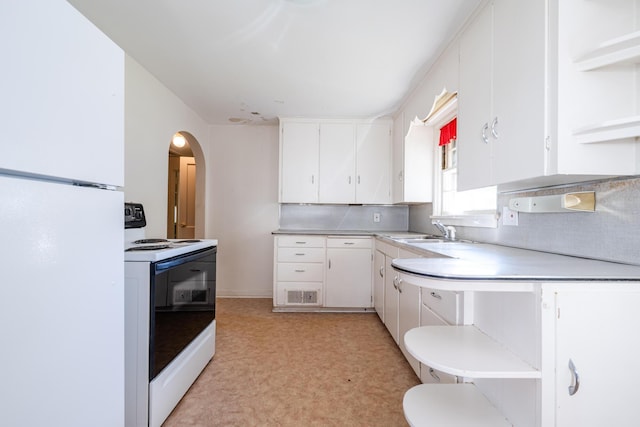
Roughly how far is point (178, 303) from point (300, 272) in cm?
174

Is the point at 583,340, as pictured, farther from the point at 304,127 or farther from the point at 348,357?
the point at 304,127

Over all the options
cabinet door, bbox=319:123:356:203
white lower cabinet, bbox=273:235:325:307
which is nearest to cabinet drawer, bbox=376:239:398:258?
white lower cabinet, bbox=273:235:325:307

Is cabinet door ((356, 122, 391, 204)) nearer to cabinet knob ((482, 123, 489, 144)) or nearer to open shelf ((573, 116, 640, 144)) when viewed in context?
cabinet knob ((482, 123, 489, 144))

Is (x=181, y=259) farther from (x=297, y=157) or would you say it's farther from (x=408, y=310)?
(x=297, y=157)

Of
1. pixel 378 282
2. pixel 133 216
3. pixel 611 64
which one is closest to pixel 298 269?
pixel 378 282

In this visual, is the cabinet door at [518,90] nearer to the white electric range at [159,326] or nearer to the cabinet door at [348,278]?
the white electric range at [159,326]

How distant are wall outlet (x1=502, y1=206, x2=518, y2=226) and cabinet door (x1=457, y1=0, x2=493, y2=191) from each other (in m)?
0.30

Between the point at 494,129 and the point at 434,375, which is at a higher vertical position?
the point at 494,129

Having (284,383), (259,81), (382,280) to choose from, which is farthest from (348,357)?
Result: (259,81)

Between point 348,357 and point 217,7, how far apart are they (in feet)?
8.20

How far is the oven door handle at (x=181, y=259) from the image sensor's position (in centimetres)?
144

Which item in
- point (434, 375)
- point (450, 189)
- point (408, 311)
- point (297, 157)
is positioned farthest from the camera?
point (297, 157)

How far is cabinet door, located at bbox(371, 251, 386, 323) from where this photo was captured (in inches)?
112

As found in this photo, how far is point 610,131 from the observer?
988 millimetres
